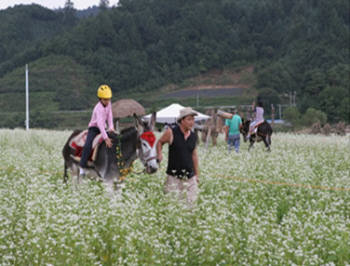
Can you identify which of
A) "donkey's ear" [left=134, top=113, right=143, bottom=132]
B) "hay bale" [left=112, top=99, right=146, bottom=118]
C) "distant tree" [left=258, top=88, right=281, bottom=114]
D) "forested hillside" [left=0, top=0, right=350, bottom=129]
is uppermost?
"forested hillside" [left=0, top=0, right=350, bottom=129]

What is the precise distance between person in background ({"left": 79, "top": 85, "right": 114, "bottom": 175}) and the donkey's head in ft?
1.74

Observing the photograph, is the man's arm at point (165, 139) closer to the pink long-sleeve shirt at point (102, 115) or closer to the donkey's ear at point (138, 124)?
the donkey's ear at point (138, 124)

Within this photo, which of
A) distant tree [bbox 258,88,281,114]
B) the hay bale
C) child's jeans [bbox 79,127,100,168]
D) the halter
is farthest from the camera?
distant tree [bbox 258,88,281,114]

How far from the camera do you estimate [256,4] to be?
15725cm

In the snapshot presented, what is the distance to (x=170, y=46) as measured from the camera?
469ft

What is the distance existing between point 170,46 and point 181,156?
137 m

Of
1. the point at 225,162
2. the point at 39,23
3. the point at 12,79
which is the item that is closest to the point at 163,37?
the point at 12,79

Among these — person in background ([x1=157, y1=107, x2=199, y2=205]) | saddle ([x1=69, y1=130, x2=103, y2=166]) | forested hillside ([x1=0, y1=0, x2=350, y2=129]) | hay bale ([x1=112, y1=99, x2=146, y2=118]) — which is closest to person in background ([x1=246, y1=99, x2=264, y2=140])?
saddle ([x1=69, y1=130, x2=103, y2=166])

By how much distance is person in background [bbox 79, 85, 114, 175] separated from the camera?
8805 mm

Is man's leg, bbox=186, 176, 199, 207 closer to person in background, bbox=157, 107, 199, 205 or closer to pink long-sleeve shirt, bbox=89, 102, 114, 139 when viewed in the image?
person in background, bbox=157, 107, 199, 205

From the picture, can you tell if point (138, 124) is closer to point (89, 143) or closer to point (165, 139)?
point (165, 139)

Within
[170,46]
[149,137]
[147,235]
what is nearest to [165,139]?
[149,137]

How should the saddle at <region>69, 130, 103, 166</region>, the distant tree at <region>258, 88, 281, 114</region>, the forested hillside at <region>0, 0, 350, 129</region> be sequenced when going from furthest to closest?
1. the forested hillside at <region>0, 0, 350, 129</region>
2. the distant tree at <region>258, 88, 281, 114</region>
3. the saddle at <region>69, 130, 103, 166</region>

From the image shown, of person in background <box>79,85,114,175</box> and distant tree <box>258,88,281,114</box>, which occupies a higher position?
distant tree <box>258,88,281,114</box>
